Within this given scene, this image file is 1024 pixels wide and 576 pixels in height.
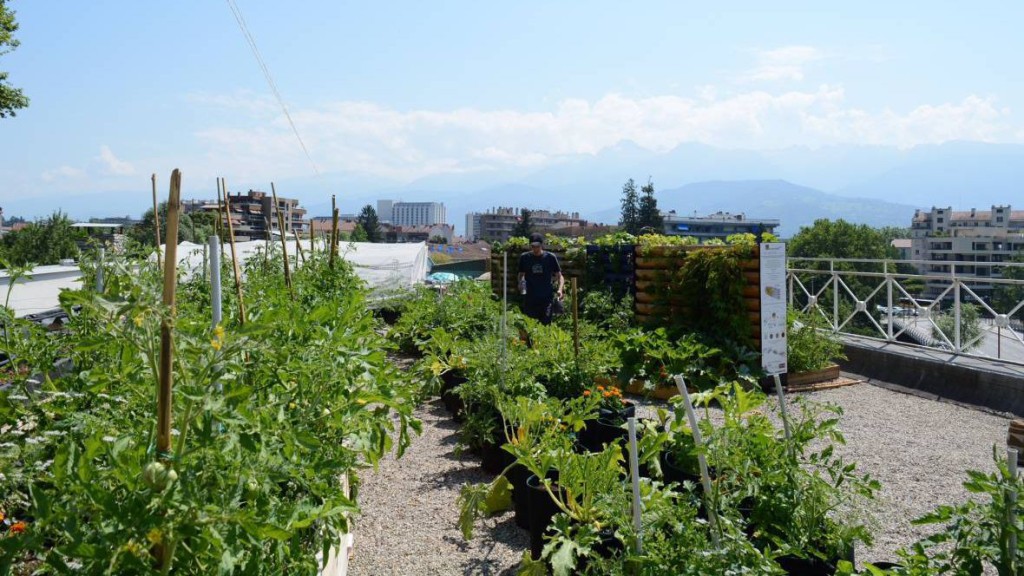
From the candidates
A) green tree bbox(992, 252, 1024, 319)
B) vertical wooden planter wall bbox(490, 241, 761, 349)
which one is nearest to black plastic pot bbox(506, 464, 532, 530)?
vertical wooden planter wall bbox(490, 241, 761, 349)

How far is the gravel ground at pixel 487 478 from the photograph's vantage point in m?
3.50

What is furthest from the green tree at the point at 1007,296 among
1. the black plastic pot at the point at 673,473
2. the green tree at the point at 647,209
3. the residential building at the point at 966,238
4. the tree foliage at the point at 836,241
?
the residential building at the point at 966,238

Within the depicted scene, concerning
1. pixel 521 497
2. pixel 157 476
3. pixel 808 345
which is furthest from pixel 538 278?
pixel 157 476

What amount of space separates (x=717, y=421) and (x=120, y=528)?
4988 mm

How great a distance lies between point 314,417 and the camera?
214cm

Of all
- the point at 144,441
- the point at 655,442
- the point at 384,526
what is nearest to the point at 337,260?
the point at 384,526

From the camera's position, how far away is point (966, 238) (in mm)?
128250

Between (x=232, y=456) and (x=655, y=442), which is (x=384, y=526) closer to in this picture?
(x=655, y=442)

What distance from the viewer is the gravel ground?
3504 mm

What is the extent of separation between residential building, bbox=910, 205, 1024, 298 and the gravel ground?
325 ft

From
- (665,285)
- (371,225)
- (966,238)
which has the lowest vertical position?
(665,285)

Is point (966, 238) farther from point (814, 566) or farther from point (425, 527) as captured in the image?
point (814, 566)

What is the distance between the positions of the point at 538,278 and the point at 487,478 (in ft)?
12.7

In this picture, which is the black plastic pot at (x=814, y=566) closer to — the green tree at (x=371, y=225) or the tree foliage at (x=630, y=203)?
the tree foliage at (x=630, y=203)
